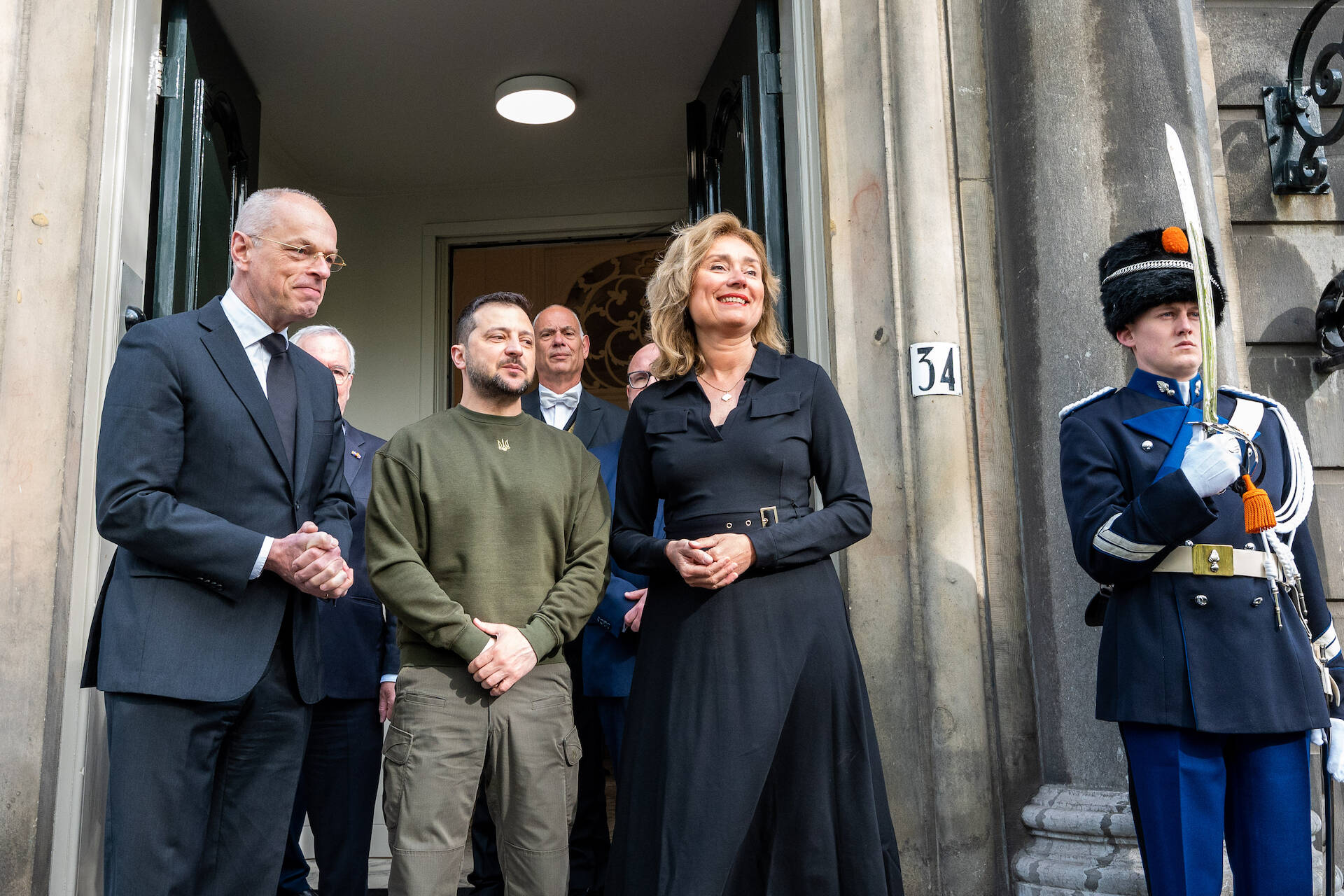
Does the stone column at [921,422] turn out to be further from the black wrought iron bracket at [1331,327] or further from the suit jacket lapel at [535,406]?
the suit jacket lapel at [535,406]

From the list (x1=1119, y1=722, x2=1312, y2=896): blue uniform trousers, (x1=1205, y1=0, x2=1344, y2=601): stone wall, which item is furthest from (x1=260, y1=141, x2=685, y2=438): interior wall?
(x1=1119, y1=722, x2=1312, y2=896): blue uniform trousers

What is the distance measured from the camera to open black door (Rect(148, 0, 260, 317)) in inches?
164

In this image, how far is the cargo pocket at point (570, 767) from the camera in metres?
2.87

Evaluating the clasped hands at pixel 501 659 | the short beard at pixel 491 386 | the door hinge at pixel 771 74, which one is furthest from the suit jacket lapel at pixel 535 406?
the clasped hands at pixel 501 659

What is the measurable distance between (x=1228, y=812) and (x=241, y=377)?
2299 mm

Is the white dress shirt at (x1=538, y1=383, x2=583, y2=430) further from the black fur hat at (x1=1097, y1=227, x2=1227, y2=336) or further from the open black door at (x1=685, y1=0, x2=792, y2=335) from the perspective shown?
the black fur hat at (x1=1097, y1=227, x2=1227, y2=336)

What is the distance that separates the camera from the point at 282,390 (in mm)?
2691

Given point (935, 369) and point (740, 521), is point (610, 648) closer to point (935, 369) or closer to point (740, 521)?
point (740, 521)

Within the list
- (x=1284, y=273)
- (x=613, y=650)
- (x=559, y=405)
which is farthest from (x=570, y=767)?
(x=1284, y=273)

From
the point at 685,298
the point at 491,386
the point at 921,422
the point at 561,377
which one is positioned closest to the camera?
the point at 685,298

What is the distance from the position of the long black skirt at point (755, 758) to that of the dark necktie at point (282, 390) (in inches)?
37.6

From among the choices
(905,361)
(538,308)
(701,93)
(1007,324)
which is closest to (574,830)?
(905,361)

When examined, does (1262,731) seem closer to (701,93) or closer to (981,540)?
(981,540)

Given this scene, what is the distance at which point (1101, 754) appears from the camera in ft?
11.0
